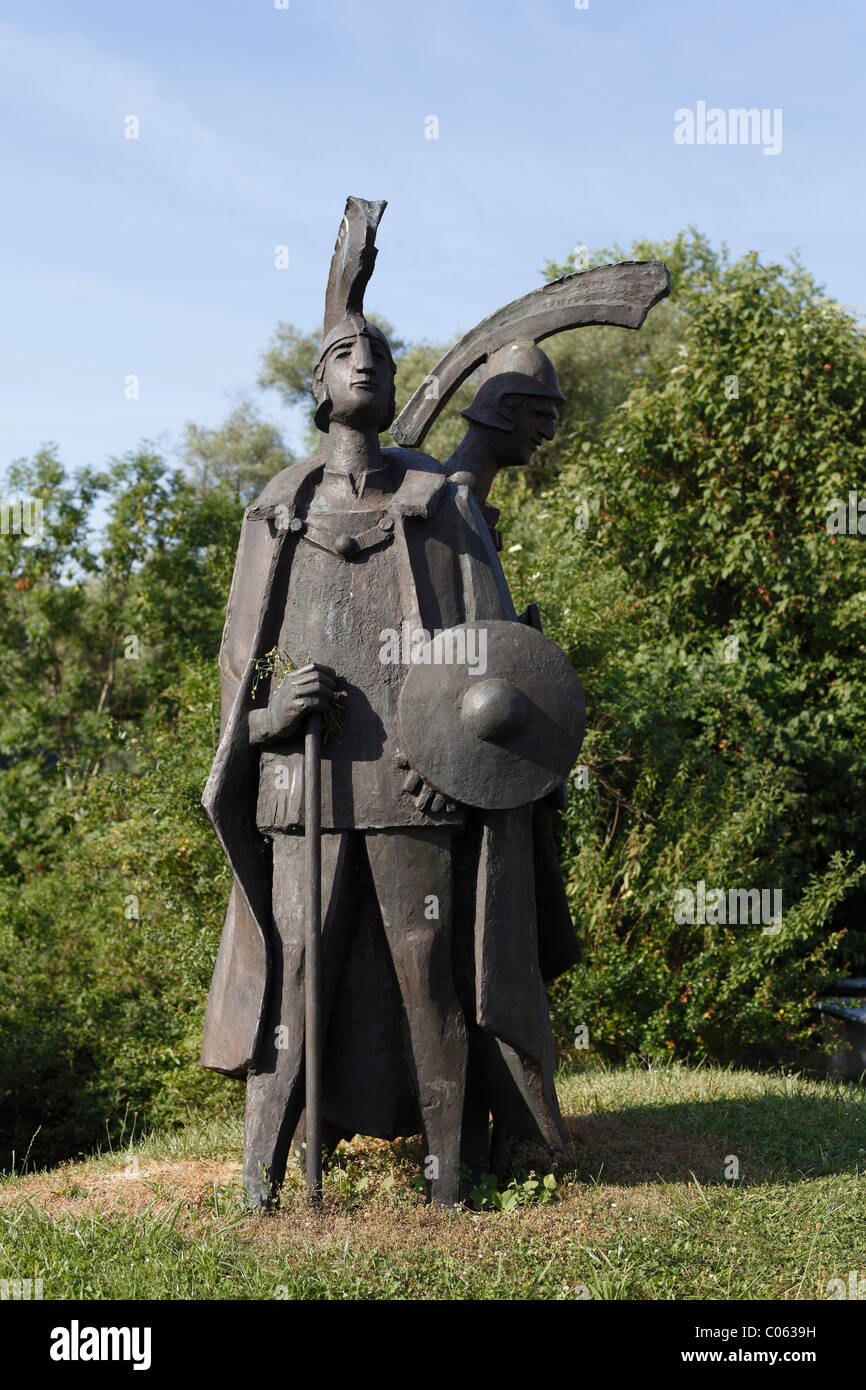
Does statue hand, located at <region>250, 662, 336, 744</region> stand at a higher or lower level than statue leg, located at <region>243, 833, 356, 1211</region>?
higher

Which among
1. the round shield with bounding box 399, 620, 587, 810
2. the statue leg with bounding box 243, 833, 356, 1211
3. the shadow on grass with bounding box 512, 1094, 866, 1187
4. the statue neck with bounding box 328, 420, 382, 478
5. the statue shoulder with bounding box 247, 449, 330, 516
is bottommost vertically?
the shadow on grass with bounding box 512, 1094, 866, 1187

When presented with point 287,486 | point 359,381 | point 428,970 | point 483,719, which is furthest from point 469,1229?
point 359,381

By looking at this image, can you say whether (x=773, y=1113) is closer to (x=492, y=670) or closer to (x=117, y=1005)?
(x=492, y=670)

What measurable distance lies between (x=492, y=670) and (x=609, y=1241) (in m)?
1.87

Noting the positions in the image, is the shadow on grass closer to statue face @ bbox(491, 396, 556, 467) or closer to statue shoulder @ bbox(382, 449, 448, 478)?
statue shoulder @ bbox(382, 449, 448, 478)

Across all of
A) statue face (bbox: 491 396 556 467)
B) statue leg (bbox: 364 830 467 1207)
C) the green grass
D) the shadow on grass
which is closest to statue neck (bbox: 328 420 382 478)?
statue face (bbox: 491 396 556 467)

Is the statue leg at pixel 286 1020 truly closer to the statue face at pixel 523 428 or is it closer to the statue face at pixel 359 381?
the statue face at pixel 359 381

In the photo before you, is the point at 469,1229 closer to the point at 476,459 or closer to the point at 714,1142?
the point at 714,1142

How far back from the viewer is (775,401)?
12.6m

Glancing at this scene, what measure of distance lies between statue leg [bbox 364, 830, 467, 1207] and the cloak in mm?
112

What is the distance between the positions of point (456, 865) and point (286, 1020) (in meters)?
0.78

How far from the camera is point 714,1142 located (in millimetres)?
5777

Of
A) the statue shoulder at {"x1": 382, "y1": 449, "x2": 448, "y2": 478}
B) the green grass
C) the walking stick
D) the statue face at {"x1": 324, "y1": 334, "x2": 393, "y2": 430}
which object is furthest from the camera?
the statue shoulder at {"x1": 382, "y1": 449, "x2": 448, "y2": 478}

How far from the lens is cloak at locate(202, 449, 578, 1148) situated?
180 inches
